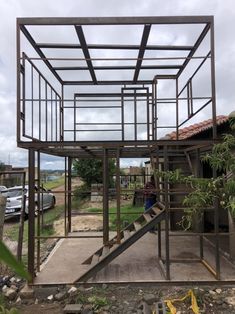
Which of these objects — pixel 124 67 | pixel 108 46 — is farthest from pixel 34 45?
pixel 124 67

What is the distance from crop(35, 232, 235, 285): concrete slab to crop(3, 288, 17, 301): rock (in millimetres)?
406

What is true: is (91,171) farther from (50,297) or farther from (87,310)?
(87,310)

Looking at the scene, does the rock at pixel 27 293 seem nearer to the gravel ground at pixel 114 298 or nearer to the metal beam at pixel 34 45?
the gravel ground at pixel 114 298

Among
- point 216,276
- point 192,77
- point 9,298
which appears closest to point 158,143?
point 192,77

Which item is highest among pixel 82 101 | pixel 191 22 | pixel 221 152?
pixel 191 22

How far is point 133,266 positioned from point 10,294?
2.42 meters

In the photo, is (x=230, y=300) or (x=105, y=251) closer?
(x=230, y=300)

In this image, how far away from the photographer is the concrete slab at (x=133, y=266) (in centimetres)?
608

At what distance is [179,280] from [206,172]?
5319 millimetres

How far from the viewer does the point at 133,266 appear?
22.4ft

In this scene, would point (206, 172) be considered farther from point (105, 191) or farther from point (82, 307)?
point (82, 307)

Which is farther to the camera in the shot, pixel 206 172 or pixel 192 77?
pixel 206 172

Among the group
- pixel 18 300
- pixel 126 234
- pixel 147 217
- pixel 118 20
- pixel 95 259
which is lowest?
pixel 18 300

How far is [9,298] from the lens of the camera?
5566 mm
